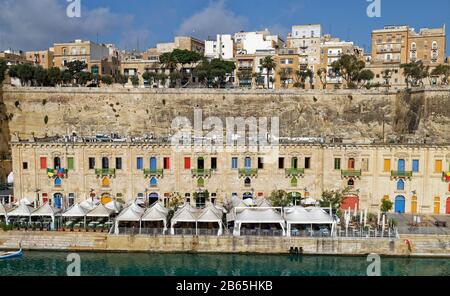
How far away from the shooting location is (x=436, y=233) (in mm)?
29672

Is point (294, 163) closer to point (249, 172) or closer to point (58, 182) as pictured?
point (249, 172)

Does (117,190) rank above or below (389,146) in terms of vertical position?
below

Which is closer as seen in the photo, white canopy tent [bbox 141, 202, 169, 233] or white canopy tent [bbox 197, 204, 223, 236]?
white canopy tent [bbox 197, 204, 223, 236]

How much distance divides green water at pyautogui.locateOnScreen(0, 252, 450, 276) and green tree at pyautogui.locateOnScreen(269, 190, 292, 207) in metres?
6.07

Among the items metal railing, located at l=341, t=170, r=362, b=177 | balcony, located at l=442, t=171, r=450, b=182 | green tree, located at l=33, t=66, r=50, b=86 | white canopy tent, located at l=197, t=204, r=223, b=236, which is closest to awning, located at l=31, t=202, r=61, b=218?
white canopy tent, located at l=197, t=204, r=223, b=236

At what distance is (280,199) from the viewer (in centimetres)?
3512

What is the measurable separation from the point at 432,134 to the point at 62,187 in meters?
42.0

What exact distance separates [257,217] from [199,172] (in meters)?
8.95

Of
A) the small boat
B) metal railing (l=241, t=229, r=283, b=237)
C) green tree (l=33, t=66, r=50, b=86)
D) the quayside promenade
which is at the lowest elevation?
the small boat

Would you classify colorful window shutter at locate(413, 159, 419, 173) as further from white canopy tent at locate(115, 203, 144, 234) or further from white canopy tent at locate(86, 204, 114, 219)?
white canopy tent at locate(86, 204, 114, 219)

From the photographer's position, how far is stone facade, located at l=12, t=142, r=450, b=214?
36906 mm

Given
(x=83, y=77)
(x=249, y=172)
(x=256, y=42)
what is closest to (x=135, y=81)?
(x=83, y=77)
